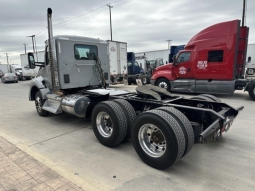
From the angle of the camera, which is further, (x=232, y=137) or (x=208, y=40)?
(x=208, y=40)

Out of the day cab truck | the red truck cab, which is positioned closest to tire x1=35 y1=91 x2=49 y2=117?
the day cab truck

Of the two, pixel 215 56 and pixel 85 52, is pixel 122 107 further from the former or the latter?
pixel 215 56

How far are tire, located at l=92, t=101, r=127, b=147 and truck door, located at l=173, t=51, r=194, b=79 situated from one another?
724cm

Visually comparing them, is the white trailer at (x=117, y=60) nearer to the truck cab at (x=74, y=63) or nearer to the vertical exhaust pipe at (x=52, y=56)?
the truck cab at (x=74, y=63)

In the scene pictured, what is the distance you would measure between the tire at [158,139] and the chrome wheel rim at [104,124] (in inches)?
34.9

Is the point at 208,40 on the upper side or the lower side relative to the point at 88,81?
upper

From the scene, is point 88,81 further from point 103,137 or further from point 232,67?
point 232,67

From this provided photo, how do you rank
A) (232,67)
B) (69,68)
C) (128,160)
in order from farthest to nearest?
(232,67)
(69,68)
(128,160)

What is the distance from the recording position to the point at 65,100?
5.31 metres

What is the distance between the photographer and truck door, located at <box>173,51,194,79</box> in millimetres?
10039

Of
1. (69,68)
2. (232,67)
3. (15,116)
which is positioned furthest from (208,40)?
(15,116)

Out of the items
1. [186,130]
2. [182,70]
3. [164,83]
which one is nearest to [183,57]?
[182,70]

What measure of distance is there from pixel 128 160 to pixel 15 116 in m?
5.14

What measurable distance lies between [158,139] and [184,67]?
7.82 metres
